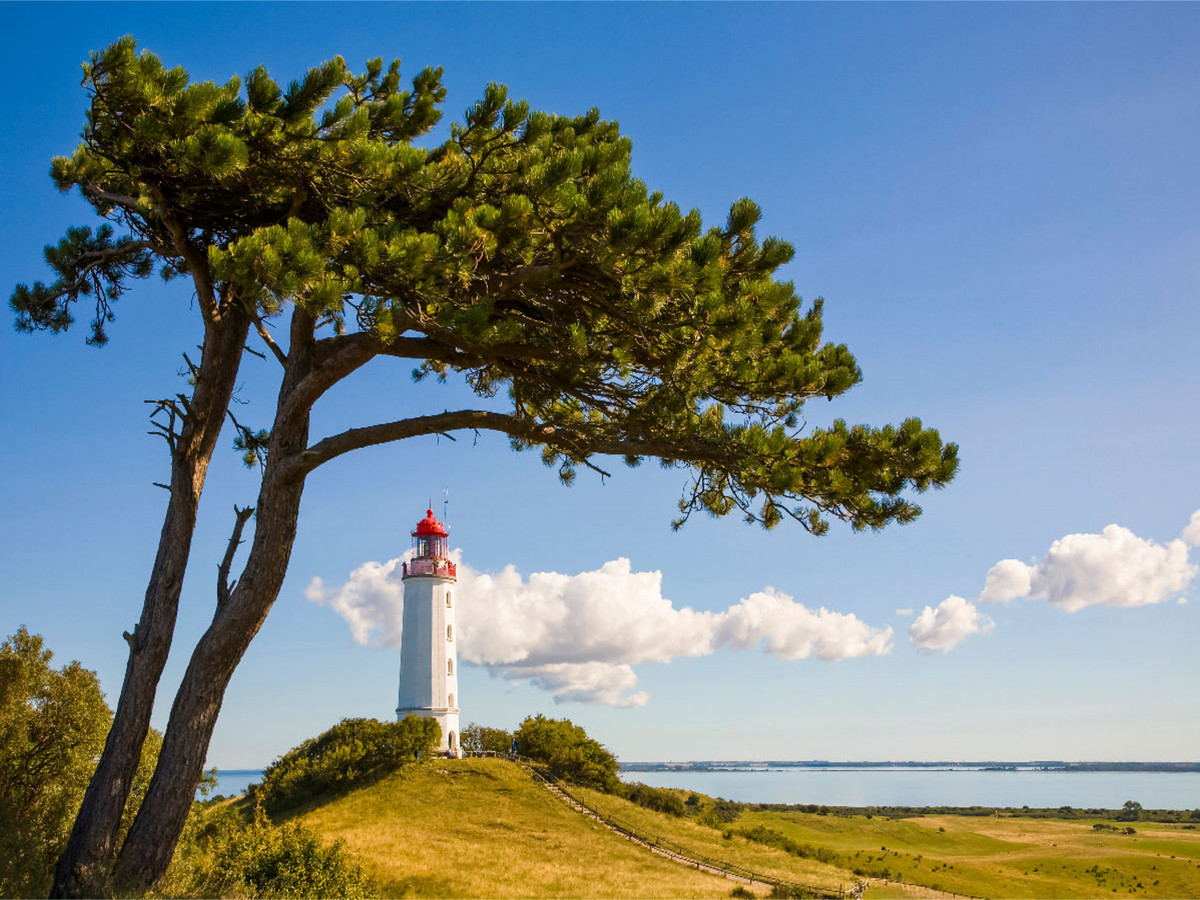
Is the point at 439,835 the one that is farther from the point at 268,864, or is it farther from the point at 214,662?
the point at 214,662

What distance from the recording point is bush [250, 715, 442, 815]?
31.6m

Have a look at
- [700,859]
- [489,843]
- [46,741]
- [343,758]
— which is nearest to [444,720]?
[343,758]

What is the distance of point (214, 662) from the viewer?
8.83 meters

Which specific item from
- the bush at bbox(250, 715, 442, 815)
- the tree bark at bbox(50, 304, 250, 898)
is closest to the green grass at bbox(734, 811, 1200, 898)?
the bush at bbox(250, 715, 442, 815)

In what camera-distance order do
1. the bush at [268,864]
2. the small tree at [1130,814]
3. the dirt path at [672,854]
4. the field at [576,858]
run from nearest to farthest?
the bush at [268,864], the field at [576,858], the dirt path at [672,854], the small tree at [1130,814]

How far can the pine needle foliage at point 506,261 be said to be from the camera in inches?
328

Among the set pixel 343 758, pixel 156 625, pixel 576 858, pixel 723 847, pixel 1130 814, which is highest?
pixel 156 625

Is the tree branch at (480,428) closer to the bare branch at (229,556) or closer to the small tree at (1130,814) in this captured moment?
the bare branch at (229,556)

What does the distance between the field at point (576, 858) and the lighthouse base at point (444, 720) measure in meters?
2.62

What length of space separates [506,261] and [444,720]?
32.1 metres

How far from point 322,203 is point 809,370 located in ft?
19.5

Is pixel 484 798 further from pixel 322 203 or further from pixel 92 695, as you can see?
pixel 322 203

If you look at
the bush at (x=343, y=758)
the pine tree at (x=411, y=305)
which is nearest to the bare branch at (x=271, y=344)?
the pine tree at (x=411, y=305)

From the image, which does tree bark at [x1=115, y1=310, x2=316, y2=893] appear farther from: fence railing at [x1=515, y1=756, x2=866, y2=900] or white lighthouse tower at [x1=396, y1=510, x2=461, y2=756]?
white lighthouse tower at [x1=396, y1=510, x2=461, y2=756]
